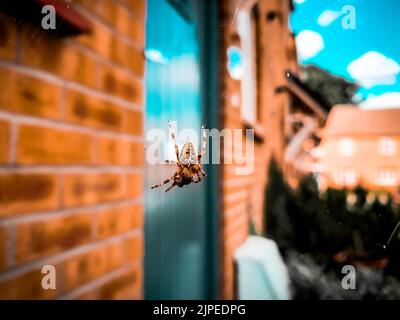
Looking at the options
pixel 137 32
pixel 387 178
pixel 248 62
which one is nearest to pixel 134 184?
pixel 137 32

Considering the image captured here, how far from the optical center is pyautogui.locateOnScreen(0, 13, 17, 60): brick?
63 cm

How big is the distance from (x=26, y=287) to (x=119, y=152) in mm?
433

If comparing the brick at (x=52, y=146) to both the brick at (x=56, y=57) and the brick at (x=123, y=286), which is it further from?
the brick at (x=123, y=286)

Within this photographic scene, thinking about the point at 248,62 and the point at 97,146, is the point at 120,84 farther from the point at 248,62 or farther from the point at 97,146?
the point at 248,62

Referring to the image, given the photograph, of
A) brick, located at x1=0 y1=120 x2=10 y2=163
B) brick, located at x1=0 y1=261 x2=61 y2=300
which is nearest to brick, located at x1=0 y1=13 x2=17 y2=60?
brick, located at x1=0 y1=120 x2=10 y2=163

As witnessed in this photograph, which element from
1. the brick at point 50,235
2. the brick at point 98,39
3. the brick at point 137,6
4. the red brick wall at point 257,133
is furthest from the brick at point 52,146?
the red brick wall at point 257,133

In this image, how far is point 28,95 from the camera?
2.26 feet

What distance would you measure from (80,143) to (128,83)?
0.30 metres

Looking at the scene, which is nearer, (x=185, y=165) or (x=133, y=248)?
(x=133, y=248)

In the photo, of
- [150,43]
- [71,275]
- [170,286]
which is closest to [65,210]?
[71,275]

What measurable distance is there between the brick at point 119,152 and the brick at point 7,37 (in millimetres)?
315

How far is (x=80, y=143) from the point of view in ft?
2.73

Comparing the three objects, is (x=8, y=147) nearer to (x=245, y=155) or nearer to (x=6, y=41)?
(x=6, y=41)

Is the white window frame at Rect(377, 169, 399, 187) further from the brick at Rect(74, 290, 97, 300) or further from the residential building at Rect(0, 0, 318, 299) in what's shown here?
the brick at Rect(74, 290, 97, 300)
